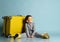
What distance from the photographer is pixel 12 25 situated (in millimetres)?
3131

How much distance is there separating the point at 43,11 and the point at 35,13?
145 millimetres

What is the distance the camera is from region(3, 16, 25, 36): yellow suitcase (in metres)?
3.12

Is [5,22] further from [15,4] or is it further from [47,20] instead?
[47,20]

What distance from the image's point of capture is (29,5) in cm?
347

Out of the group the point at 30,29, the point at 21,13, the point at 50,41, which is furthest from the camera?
the point at 21,13

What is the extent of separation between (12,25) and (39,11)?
0.62m

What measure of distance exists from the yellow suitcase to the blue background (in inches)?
11.0

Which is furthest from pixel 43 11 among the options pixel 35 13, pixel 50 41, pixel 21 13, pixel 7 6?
pixel 50 41

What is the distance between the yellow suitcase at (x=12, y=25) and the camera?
3.12 metres

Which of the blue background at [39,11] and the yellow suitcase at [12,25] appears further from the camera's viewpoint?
the blue background at [39,11]

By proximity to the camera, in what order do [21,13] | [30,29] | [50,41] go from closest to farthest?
[50,41], [30,29], [21,13]

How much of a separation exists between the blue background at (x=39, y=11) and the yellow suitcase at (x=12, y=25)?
11.0 inches

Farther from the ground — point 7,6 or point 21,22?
point 7,6

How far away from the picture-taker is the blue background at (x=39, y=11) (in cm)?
347
